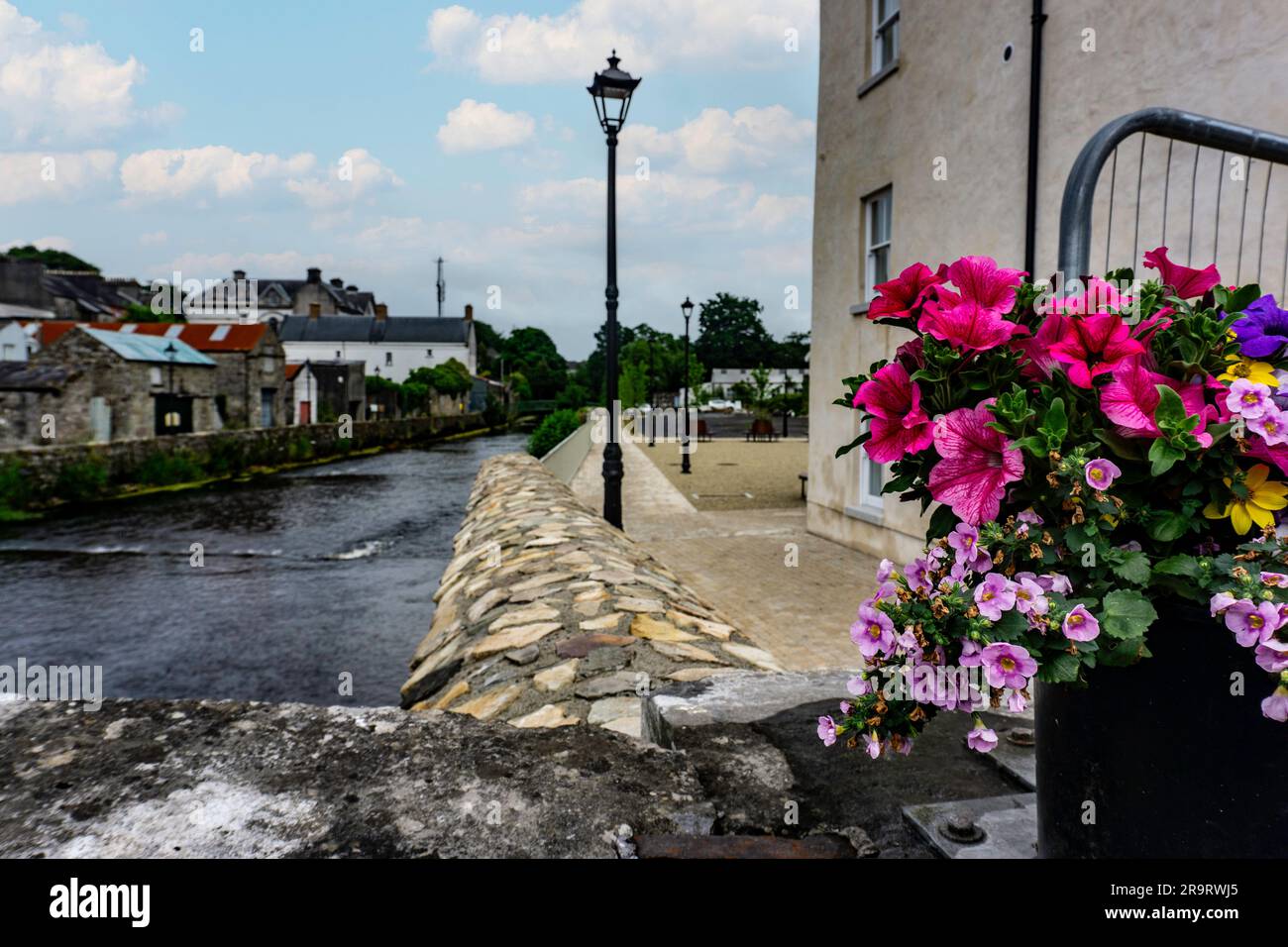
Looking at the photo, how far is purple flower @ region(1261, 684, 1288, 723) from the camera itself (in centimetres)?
102

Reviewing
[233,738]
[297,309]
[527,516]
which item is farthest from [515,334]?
[233,738]

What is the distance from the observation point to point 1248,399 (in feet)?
3.47

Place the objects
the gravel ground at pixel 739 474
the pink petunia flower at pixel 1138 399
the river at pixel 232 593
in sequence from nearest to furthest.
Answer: the pink petunia flower at pixel 1138 399 → the river at pixel 232 593 → the gravel ground at pixel 739 474

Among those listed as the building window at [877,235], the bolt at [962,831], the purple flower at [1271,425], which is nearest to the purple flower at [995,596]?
the purple flower at [1271,425]

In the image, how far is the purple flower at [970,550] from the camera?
3.91 feet

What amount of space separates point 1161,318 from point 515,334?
129m

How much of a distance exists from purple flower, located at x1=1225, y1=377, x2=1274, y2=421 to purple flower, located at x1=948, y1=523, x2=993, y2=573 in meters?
0.36

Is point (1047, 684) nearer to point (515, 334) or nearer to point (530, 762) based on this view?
point (530, 762)

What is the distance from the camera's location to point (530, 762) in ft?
6.37

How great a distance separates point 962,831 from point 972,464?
799mm

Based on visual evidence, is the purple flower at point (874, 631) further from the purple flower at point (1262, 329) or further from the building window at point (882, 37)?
the building window at point (882, 37)

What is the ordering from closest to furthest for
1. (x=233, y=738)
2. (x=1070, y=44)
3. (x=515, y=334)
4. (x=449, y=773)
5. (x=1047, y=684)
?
(x=1047, y=684), (x=449, y=773), (x=233, y=738), (x=1070, y=44), (x=515, y=334)

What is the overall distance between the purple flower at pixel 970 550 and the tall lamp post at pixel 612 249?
925 cm

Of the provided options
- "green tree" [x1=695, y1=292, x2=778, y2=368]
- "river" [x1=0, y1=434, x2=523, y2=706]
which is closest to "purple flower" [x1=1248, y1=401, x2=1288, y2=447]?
"river" [x1=0, y1=434, x2=523, y2=706]
